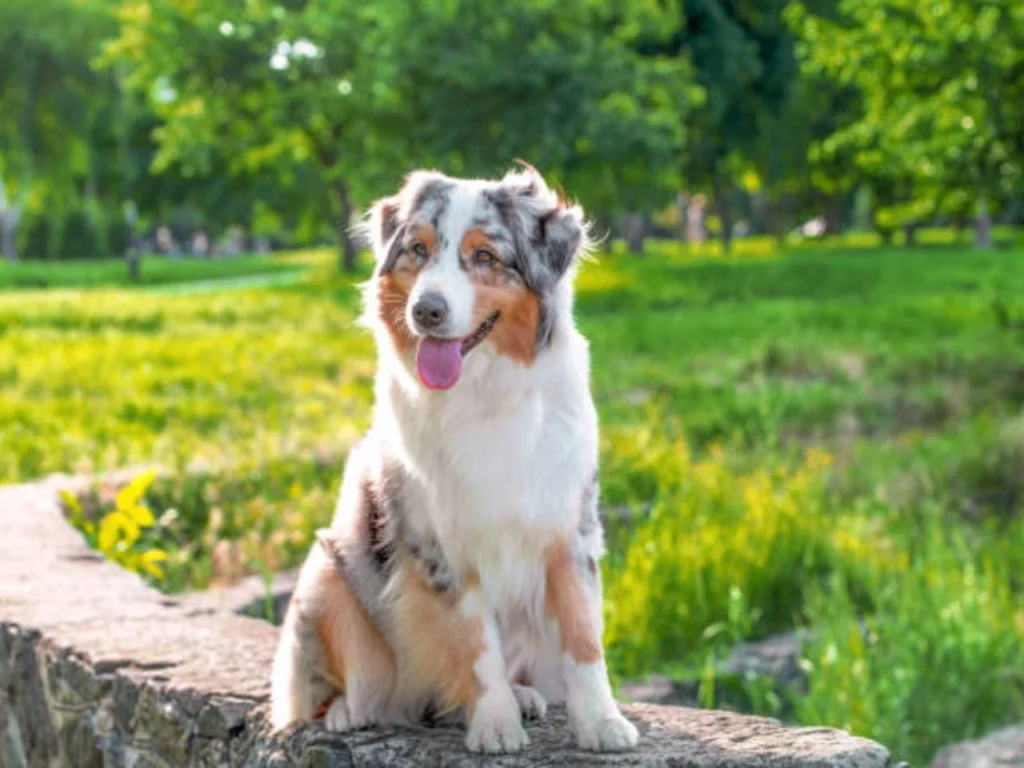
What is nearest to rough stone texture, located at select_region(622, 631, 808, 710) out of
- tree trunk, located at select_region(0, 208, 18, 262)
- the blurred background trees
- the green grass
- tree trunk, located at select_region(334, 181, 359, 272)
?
the blurred background trees

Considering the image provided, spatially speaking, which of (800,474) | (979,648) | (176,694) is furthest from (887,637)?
(176,694)


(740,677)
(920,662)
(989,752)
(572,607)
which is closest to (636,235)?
(740,677)

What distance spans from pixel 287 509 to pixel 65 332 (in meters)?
13.7

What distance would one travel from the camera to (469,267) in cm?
337

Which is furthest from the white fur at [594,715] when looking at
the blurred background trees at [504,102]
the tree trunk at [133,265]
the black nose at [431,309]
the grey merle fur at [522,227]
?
the tree trunk at [133,265]

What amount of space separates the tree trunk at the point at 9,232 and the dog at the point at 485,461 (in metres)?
57.3

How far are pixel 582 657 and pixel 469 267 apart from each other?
96cm

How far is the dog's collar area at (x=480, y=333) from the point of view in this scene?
342 cm

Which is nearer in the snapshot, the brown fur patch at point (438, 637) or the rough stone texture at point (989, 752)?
the brown fur patch at point (438, 637)

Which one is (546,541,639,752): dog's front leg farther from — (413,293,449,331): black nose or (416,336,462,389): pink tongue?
(413,293,449,331): black nose

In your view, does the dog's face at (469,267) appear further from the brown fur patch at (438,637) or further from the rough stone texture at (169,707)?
the rough stone texture at (169,707)

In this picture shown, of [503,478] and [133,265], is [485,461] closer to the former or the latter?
[503,478]

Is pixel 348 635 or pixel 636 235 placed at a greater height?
pixel 636 235

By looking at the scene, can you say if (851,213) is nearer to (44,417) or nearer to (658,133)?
(658,133)
